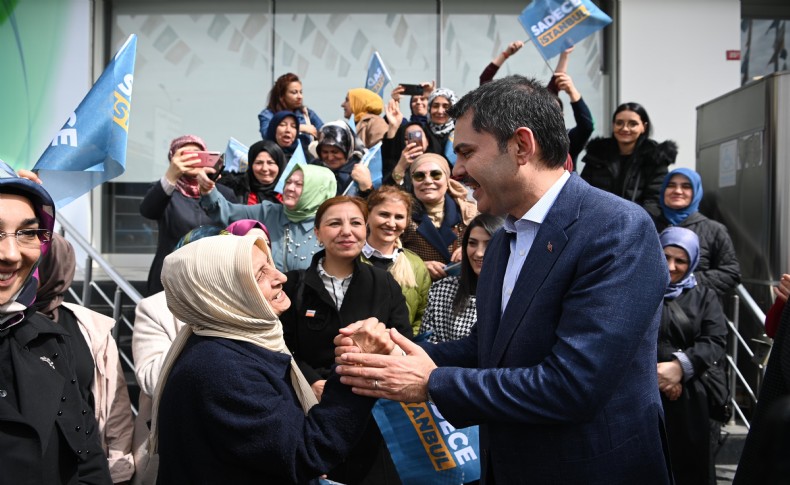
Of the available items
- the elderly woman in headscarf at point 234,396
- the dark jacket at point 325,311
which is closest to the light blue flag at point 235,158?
the dark jacket at point 325,311

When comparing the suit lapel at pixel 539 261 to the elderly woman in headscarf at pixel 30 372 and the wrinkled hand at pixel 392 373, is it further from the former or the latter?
the elderly woman in headscarf at pixel 30 372

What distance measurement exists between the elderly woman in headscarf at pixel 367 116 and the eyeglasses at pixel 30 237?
4561 mm

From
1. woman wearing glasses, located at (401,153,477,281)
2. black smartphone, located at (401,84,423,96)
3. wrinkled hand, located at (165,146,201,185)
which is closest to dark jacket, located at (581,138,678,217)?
woman wearing glasses, located at (401,153,477,281)

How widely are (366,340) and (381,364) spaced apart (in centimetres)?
20

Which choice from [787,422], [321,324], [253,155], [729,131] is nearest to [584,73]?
[729,131]

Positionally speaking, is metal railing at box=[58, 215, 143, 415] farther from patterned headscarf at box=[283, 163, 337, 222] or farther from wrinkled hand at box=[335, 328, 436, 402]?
wrinkled hand at box=[335, 328, 436, 402]

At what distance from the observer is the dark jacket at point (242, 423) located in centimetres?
229

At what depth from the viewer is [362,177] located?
5.67 m

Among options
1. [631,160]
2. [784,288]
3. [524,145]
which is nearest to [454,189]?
[631,160]

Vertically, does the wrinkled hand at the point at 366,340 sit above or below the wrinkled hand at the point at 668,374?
above

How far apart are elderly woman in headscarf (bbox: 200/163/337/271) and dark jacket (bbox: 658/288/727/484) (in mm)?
2271

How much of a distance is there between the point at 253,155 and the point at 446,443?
11.6 ft

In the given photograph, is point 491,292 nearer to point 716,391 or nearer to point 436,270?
point 436,270

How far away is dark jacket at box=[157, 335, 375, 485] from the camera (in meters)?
2.29
